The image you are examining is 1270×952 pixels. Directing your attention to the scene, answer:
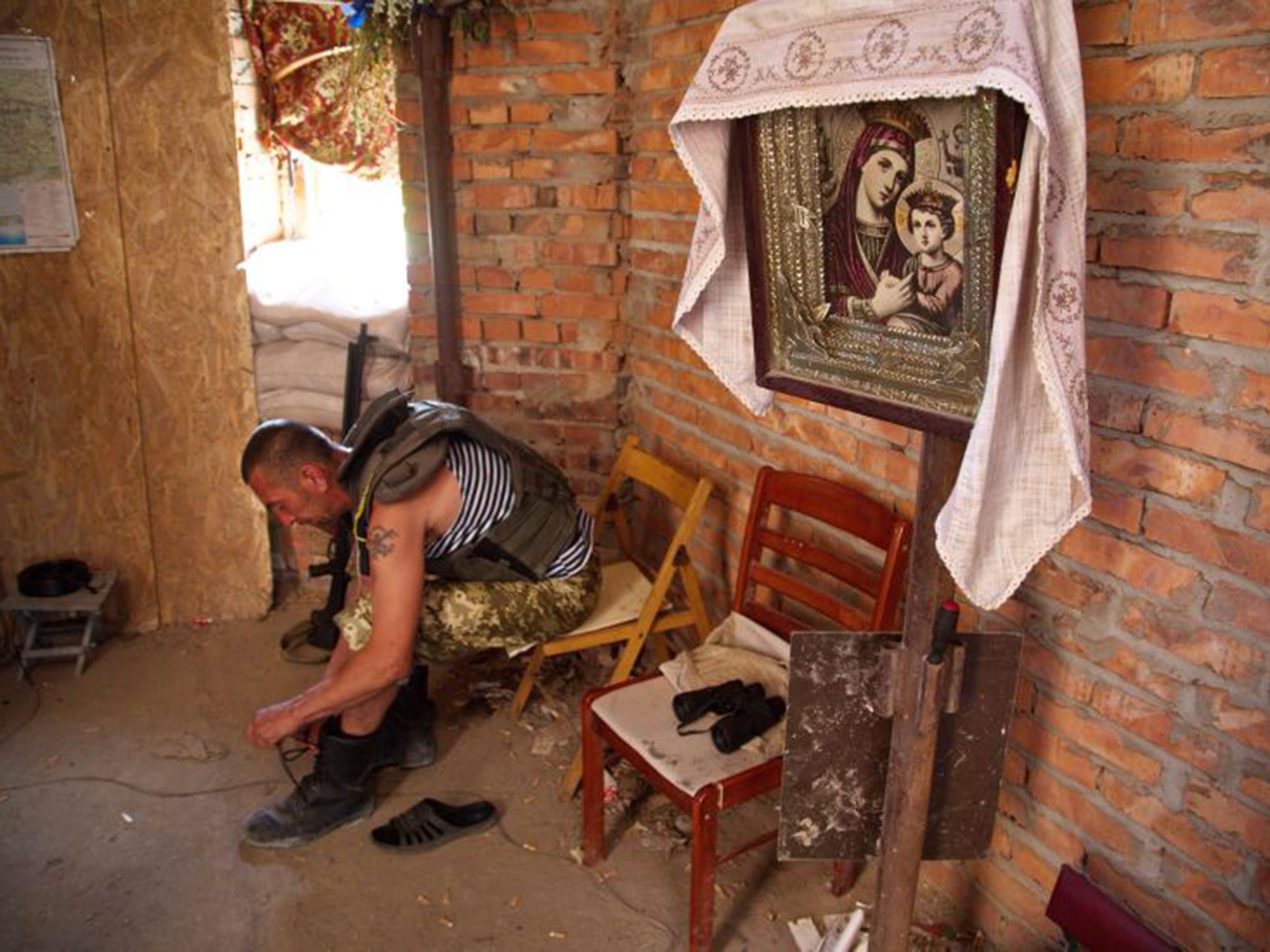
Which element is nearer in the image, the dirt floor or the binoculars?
the binoculars

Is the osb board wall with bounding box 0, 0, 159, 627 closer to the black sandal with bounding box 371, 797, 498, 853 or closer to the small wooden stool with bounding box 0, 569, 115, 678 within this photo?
the small wooden stool with bounding box 0, 569, 115, 678

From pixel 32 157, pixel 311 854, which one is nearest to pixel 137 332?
pixel 32 157

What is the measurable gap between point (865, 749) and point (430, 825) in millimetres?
1384

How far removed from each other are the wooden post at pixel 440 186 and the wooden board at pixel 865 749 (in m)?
2.14

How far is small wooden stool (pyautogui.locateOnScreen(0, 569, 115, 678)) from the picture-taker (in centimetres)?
332

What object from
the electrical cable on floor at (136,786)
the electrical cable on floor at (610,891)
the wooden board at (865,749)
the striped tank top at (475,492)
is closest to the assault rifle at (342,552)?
the striped tank top at (475,492)

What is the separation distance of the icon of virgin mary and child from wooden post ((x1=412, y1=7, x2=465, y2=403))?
7.07 ft

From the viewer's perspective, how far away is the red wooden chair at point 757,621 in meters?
2.11

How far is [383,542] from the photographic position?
238 cm

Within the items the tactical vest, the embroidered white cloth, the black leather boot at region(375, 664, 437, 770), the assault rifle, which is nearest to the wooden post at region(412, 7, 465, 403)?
the assault rifle

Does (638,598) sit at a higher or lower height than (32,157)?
lower

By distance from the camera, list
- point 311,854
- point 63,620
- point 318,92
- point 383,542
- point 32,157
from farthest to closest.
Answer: point 318,92 < point 63,620 < point 32,157 < point 311,854 < point 383,542

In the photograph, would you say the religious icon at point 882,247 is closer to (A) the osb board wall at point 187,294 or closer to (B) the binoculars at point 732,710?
(B) the binoculars at point 732,710

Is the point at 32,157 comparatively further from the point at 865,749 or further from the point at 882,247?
the point at 865,749
